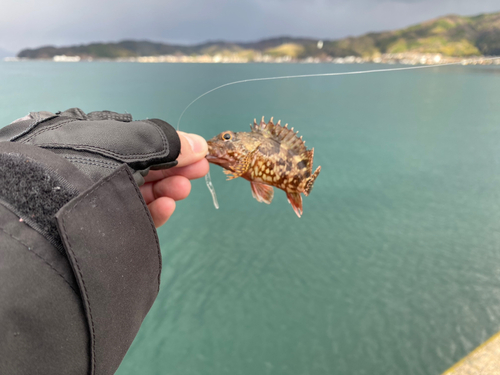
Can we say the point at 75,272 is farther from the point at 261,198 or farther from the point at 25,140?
the point at 261,198

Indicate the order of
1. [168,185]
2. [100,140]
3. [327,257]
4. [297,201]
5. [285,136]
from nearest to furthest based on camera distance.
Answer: [100,140]
[285,136]
[297,201]
[168,185]
[327,257]

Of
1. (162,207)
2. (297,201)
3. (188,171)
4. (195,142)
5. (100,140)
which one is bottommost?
(162,207)

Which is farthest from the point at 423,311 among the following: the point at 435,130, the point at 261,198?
the point at 435,130

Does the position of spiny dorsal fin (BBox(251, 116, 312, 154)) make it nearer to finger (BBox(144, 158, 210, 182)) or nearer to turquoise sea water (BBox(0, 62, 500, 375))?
finger (BBox(144, 158, 210, 182))

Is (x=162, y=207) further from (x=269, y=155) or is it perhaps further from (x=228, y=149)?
(x=269, y=155)

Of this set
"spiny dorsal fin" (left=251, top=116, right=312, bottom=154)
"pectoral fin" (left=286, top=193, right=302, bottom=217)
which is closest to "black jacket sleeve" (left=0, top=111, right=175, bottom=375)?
"spiny dorsal fin" (left=251, top=116, right=312, bottom=154)

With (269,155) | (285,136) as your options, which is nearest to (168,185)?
(269,155)
